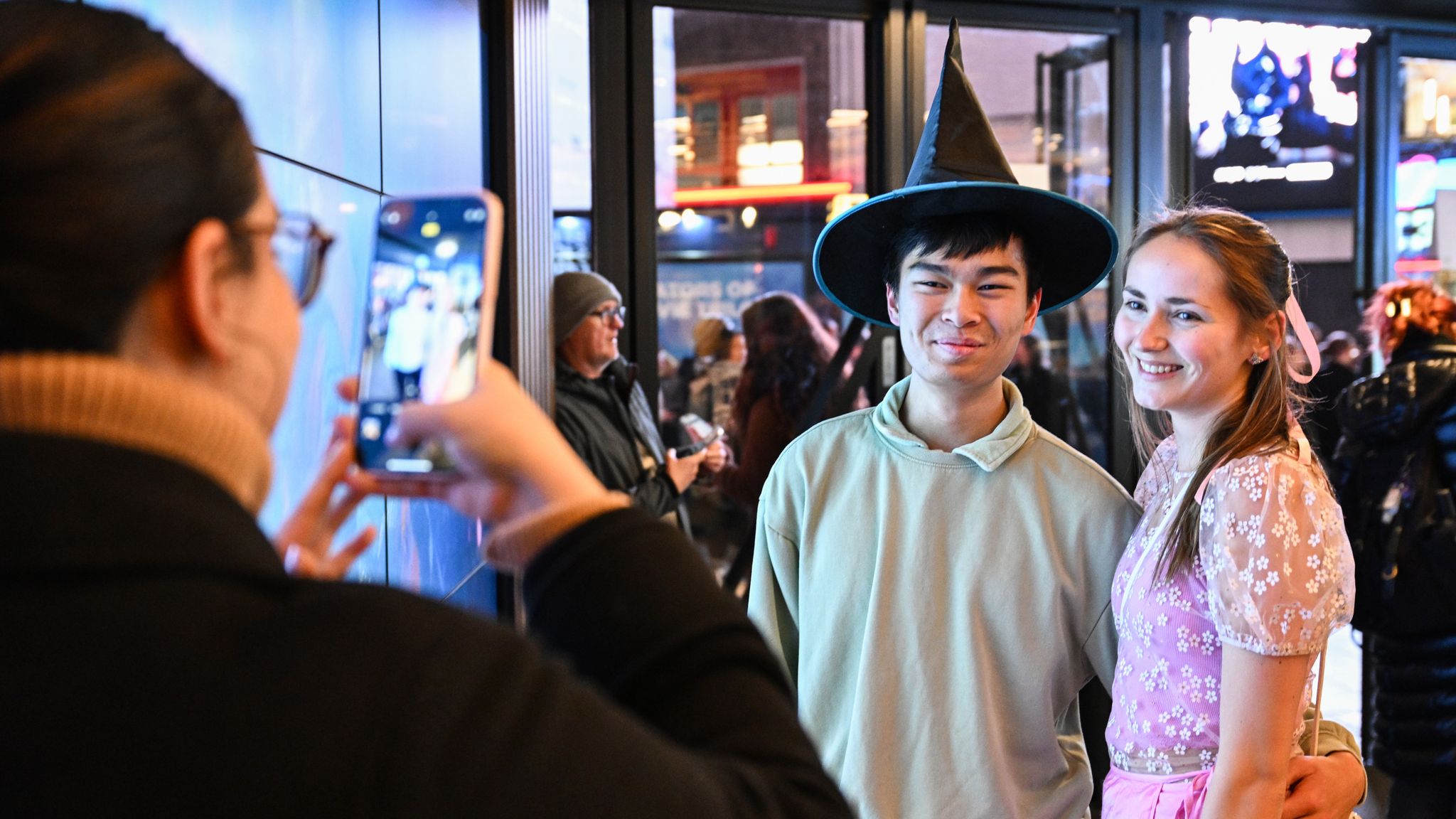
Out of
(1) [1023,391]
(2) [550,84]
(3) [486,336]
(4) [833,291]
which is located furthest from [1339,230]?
(3) [486,336]

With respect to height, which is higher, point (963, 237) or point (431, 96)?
point (431, 96)

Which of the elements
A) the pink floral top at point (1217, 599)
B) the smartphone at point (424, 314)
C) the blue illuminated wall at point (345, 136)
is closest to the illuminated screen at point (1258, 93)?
the blue illuminated wall at point (345, 136)

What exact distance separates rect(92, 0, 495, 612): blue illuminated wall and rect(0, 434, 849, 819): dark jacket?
1.94 ft

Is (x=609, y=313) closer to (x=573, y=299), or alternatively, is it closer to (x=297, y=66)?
(x=573, y=299)

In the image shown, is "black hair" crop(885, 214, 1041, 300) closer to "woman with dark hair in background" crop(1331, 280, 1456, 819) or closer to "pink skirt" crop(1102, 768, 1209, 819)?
"pink skirt" crop(1102, 768, 1209, 819)

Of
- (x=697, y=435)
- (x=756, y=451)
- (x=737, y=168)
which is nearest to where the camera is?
(x=697, y=435)

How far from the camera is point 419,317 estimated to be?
73 cm

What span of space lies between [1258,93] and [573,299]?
8.76ft

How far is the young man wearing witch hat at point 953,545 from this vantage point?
1640mm

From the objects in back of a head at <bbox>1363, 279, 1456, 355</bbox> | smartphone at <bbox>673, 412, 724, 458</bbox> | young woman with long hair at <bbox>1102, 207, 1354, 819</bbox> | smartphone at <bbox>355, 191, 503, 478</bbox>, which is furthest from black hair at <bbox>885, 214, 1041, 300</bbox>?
back of a head at <bbox>1363, 279, 1456, 355</bbox>

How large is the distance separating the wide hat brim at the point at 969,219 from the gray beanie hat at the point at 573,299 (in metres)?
1.21

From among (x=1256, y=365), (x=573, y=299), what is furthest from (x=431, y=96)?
(x=1256, y=365)

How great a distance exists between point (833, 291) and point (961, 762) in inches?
33.0

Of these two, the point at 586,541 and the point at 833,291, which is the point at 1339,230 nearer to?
the point at 833,291
